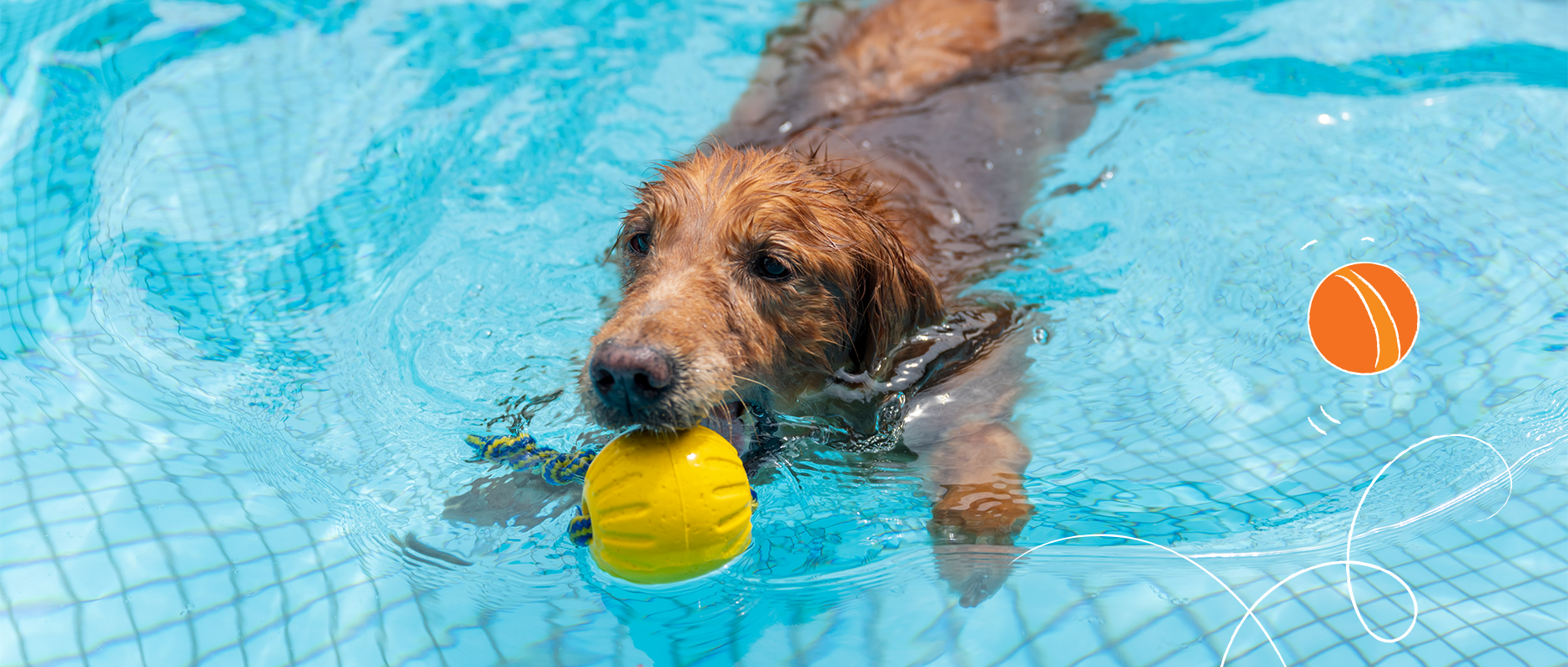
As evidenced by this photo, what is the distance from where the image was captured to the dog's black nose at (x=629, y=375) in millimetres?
3180

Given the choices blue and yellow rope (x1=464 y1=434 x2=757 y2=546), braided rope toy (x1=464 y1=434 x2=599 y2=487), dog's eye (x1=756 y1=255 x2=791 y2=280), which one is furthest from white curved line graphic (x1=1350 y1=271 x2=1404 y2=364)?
braided rope toy (x1=464 y1=434 x2=599 y2=487)

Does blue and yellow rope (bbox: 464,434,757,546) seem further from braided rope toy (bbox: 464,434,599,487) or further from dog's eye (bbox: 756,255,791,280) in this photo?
dog's eye (bbox: 756,255,791,280)

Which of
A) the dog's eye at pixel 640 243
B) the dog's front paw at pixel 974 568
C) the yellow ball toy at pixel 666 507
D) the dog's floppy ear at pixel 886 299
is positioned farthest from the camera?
the dog's floppy ear at pixel 886 299

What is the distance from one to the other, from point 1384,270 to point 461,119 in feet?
17.3

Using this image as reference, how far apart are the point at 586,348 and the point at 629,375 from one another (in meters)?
1.63

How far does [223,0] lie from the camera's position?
7059 millimetres

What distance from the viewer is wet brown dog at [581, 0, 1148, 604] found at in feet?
11.6

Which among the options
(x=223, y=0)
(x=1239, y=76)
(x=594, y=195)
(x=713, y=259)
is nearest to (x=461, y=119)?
(x=594, y=195)

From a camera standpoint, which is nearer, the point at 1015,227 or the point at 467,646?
the point at 467,646

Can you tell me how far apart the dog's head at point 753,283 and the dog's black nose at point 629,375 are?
1 centimetres

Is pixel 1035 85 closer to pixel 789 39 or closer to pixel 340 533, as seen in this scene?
pixel 789 39

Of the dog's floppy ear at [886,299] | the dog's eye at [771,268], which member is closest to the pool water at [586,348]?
the dog's floppy ear at [886,299]

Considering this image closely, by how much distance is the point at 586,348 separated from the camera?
15.6 ft

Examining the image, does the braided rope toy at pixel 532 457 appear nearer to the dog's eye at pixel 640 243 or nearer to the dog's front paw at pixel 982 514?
the dog's eye at pixel 640 243
